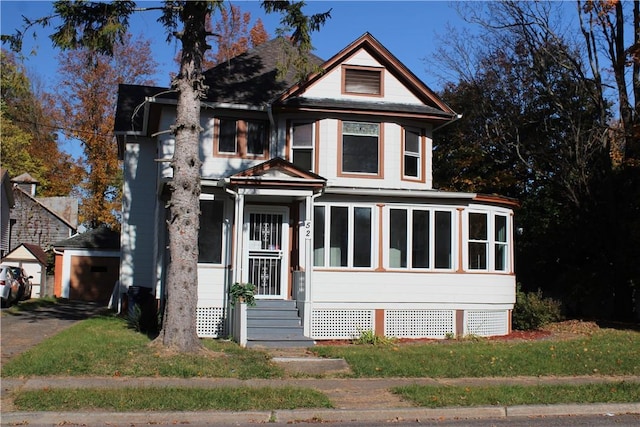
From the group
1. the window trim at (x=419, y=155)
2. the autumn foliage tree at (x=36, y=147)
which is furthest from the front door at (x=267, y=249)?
the autumn foliage tree at (x=36, y=147)

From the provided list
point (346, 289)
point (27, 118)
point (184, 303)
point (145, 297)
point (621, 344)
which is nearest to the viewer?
point (184, 303)

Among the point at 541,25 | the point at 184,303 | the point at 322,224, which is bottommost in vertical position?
the point at 184,303

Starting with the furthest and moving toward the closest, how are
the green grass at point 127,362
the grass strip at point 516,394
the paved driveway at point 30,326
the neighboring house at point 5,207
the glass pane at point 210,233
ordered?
the neighboring house at point 5,207, the glass pane at point 210,233, the paved driveway at point 30,326, the green grass at point 127,362, the grass strip at point 516,394

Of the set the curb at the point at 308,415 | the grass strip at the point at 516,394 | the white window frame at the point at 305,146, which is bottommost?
the curb at the point at 308,415

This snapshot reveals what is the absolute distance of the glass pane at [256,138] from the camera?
1912cm

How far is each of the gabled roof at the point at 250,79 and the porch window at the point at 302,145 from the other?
3.87 feet

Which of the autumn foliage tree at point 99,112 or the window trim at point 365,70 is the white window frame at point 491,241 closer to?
the window trim at point 365,70

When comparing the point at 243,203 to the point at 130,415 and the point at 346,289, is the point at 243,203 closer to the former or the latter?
the point at 346,289

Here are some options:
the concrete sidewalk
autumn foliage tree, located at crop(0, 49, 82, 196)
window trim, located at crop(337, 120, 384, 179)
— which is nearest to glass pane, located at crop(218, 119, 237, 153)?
window trim, located at crop(337, 120, 384, 179)

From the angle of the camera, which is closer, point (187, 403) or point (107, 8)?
point (187, 403)

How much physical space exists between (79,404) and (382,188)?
1108cm

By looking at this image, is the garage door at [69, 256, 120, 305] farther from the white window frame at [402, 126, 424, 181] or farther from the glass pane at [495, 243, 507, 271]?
the glass pane at [495, 243, 507, 271]

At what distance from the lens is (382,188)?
18188 millimetres

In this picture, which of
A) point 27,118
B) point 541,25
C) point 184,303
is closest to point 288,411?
point 184,303
